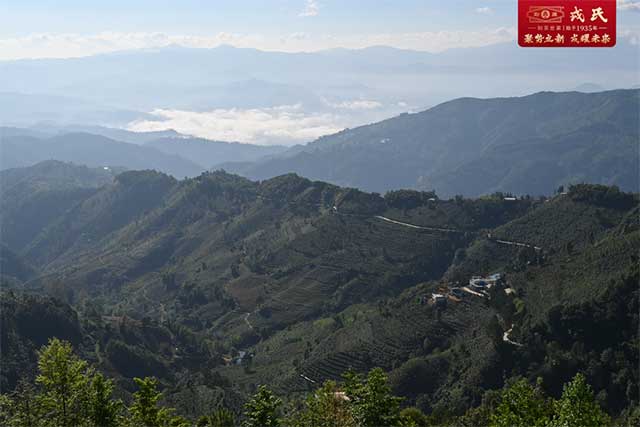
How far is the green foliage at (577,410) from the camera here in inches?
948

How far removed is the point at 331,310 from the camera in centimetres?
9294

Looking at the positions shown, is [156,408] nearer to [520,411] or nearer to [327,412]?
[327,412]

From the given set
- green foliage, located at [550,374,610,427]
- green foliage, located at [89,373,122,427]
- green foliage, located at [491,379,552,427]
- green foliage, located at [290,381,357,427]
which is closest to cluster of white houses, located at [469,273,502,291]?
green foliage, located at [491,379,552,427]

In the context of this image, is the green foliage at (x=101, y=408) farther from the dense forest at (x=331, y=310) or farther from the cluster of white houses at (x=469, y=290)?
the cluster of white houses at (x=469, y=290)

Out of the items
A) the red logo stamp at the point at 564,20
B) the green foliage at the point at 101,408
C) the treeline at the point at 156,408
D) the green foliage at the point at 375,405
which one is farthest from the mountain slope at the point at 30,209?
the red logo stamp at the point at 564,20

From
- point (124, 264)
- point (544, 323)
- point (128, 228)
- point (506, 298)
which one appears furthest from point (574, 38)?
point (128, 228)

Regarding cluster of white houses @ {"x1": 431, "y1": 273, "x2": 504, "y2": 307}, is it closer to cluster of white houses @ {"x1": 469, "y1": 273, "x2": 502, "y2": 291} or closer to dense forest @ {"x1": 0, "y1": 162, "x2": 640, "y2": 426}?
cluster of white houses @ {"x1": 469, "y1": 273, "x2": 502, "y2": 291}

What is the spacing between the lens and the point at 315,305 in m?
95.1

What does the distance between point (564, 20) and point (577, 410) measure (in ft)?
55.5

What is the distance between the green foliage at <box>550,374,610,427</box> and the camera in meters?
24.1

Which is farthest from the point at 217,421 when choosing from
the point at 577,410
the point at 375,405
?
the point at 577,410

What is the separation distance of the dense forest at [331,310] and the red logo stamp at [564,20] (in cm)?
1495

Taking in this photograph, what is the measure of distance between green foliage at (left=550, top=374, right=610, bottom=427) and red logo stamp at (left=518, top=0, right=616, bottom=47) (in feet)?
48.8

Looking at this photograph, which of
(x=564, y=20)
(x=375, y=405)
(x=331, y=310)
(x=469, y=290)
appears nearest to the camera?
(x=375, y=405)
